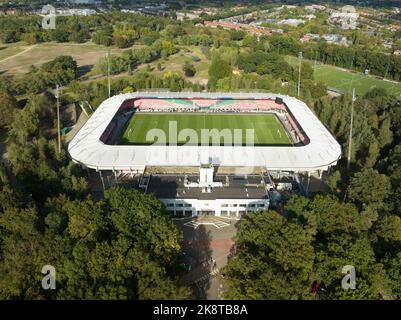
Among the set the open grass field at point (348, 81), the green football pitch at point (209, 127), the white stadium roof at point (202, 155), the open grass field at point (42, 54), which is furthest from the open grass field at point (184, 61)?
the white stadium roof at point (202, 155)

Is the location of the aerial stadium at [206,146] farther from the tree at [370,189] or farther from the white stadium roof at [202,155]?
the tree at [370,189]

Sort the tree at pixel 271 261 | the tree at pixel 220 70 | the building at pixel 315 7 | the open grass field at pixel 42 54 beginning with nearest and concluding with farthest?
the tree at pixel 271 261, the tree at pixel 220 70, the open grass field at pixel 42 54, the building at pixel 315 7

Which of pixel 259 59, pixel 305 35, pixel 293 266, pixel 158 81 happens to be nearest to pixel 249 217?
pixel 293 266

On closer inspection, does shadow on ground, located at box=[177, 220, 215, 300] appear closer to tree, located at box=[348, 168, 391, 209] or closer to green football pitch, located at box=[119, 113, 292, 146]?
tree, located at box=[348, 168, 391, 209]

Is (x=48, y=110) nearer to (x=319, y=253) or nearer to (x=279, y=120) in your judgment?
(x=279, y=120)

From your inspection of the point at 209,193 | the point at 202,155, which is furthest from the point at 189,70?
the point at 209,193
